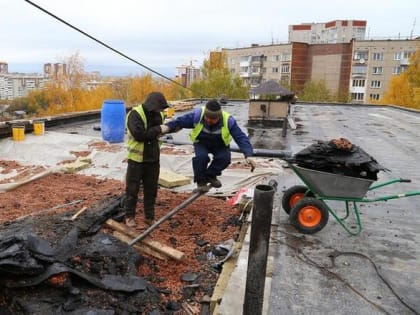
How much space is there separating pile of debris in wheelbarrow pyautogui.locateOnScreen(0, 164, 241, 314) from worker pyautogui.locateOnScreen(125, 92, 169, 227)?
291mm

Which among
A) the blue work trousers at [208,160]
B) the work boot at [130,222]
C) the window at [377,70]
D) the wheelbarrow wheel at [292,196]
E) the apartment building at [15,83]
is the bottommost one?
the work boot at [130,222]

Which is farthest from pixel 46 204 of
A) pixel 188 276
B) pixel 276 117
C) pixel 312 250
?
pixel 276 117

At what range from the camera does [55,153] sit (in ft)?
25.6

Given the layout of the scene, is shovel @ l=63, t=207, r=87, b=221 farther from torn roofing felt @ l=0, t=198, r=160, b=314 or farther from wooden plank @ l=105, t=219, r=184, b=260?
torn roofing felt @ l=0, t=198, r=160, b=314

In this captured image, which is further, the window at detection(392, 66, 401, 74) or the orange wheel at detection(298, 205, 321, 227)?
the window at detection(392, 66, 401, 74)

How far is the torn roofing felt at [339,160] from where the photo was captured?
399 centimetres

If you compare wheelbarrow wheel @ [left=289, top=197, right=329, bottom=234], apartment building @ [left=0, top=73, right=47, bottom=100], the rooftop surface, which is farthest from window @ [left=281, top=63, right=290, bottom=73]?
apartment building @ [left=0, top=73, right=47, bottom=100]

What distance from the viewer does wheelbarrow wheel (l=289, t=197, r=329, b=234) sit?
4188 millimetres

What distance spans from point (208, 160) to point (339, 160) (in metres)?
1.42

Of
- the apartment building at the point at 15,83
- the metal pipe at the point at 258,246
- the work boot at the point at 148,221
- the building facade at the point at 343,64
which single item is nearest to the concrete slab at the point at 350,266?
the metal pipe at the point at 258,246

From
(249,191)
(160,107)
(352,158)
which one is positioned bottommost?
(249,191)

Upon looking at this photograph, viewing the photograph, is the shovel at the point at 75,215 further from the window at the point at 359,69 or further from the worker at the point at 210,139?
the window at the point at 359,69

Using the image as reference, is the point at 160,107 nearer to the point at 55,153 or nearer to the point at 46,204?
the point at 46,204

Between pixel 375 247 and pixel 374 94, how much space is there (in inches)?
2509
